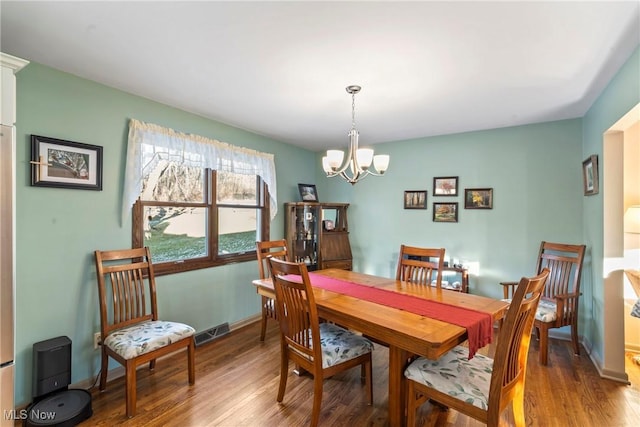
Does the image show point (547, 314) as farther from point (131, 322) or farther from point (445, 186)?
point (131, 322)

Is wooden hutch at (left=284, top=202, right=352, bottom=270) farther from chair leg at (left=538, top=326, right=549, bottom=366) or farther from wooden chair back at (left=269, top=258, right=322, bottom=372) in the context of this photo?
Answer: chair leg at (left=538, top=326, right=549, bottom=366)

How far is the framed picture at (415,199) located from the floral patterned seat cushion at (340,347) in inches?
94.5

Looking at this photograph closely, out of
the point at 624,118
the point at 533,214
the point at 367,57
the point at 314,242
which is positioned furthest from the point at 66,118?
the point at 533,214

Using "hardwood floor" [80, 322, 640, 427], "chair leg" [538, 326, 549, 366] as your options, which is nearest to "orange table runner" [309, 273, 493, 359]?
"hardwood floor" [80, 322, 640, 427]

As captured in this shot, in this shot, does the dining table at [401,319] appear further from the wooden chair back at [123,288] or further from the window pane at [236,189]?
the window pane at [236,189]

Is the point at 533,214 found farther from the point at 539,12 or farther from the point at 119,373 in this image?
the point at 119,373

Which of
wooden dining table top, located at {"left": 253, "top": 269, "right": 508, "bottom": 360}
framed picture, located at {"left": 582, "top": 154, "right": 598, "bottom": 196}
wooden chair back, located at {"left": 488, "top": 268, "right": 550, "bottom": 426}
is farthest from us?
framed picture, located at {"left": 582, "top": 154, "right": 598, "bottom": 196}

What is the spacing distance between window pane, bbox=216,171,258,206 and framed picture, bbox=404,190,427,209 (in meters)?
2.07

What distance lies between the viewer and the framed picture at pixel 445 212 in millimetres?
3848

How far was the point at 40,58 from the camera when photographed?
2.01 m

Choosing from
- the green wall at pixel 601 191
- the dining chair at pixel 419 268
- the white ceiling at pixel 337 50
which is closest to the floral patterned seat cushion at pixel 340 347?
the dining chair at pixel 419 268

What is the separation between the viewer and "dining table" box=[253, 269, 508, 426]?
60.9 inches

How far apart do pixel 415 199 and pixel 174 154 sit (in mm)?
3001

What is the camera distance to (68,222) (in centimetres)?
225
